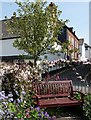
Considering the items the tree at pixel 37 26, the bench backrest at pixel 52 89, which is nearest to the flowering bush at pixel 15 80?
the bench backrest at pixel 52 89

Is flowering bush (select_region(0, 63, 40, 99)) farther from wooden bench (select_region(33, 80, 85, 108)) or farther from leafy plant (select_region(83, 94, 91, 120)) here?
leafy plant (select_region(83, 94, 91, 120))

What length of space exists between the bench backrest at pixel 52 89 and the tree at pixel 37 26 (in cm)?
997

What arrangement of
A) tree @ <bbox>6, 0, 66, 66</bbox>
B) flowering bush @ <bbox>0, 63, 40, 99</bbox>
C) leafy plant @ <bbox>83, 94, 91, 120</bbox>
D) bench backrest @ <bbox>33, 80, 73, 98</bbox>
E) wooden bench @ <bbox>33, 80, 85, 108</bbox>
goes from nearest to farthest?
leafy plant @ <bbox>83, 94, 91, 120</bbox>
flowering bush @ <bbox>0, 63, 40, 99</bbox>
wooden bench @ <bbox>33, 80, 85, 108</bbox>
bench backrest @ <bbox>33, 80, 73, 98</bbox>
tree @ <bbox>6, 0, 66, 66</bbox>

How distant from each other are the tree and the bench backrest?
9.97 metres

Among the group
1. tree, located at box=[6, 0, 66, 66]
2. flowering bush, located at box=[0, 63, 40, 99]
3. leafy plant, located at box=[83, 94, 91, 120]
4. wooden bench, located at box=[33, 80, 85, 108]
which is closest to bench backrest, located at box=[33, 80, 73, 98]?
wooden bench, located at box=[33, 80, 85, 108]

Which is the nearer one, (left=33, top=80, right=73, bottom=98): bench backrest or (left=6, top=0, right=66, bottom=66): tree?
(left=33, top=80, right=73, bottom=98): bench backrest

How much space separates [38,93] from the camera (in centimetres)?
852

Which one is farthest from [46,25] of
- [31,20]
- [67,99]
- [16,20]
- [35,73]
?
[67,99]

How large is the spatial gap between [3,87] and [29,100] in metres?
0.88

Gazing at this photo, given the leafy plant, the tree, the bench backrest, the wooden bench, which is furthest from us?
the tree

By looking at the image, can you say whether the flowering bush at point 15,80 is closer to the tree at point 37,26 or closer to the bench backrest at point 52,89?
the bench backrest at point 52,89

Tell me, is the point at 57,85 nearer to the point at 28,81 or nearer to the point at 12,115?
the point at 28,81

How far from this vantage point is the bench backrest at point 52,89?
8515mm

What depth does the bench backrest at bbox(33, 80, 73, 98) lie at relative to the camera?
8515mm
